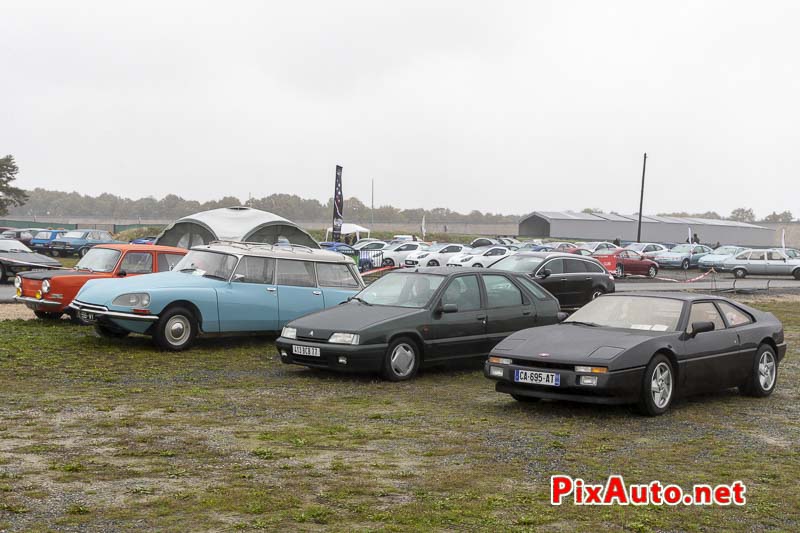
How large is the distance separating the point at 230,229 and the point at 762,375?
86.4 ft

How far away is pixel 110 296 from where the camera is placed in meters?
12.9

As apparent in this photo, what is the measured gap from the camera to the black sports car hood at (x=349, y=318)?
36.4 ft

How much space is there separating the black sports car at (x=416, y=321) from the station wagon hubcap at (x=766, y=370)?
9.67ft

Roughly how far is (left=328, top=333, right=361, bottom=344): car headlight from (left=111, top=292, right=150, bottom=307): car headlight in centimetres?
A: 343

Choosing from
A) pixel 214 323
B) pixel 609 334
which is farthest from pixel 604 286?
pixel 609 334

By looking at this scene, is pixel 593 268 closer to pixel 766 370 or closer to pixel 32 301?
pixel 766 370

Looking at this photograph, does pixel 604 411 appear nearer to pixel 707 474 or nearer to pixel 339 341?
pixel 707 474

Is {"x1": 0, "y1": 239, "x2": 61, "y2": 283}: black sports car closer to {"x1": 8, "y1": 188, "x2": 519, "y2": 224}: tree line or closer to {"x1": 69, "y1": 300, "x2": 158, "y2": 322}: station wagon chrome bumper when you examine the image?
{"x1": 69, "y1": 300, "x2": 158, "y2": 322}: station wagon chrome bumper

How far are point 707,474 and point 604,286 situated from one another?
17283 millimetres

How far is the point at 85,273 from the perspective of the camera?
15.6 meters

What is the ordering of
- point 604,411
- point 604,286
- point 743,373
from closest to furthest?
point 604,411
point 743,373
point 604,286

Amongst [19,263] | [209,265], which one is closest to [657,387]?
[209,265]

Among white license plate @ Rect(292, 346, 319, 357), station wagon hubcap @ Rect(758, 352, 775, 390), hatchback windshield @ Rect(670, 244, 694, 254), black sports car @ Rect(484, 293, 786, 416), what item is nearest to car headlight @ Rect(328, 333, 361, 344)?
white license plate @ Rect(292, 346, 319, 357)

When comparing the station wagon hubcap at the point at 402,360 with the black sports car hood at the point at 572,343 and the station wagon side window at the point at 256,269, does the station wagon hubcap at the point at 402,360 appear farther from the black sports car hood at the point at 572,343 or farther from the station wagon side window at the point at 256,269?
the station wagon side window at the point at 256,269
